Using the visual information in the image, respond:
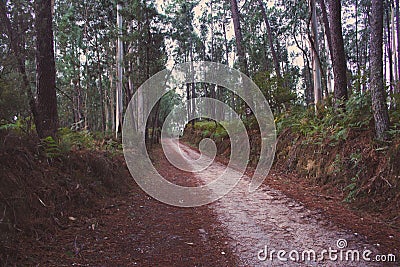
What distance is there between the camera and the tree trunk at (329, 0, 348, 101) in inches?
370

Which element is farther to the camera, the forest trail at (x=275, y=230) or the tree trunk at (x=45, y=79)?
the tree trunk at (x=45, y=79)

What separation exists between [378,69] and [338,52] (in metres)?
3.83

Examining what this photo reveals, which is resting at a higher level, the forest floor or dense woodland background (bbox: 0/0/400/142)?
dense woodland background (bbox: 0/0/400/142)

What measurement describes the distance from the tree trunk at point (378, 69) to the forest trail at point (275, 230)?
7.66ft

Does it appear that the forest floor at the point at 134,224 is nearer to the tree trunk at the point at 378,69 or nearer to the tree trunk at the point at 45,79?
the tree trunk at the point at 45,79

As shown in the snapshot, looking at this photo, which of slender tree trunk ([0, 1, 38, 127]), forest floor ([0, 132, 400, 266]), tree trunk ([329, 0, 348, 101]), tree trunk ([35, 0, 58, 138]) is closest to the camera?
forest floor ([0, 132, 400, 266])

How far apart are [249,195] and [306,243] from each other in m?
3.26

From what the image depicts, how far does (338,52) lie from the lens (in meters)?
9.72

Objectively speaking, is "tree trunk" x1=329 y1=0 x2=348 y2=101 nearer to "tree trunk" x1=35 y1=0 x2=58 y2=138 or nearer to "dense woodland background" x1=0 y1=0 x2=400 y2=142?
"dense woodland background" x1=0 y1=0 x2=400 y2=142

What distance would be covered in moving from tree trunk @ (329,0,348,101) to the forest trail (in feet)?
14.6

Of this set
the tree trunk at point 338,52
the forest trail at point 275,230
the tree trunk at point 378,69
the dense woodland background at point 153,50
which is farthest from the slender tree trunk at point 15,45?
the tree trunk at point 338,52

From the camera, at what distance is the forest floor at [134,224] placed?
3.79m

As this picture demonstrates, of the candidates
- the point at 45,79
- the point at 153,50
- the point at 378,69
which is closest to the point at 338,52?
the point at 378,69

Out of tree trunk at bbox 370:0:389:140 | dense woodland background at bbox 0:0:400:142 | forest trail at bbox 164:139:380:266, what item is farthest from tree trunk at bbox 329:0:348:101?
forest trail at bbox 164:139:380:266
